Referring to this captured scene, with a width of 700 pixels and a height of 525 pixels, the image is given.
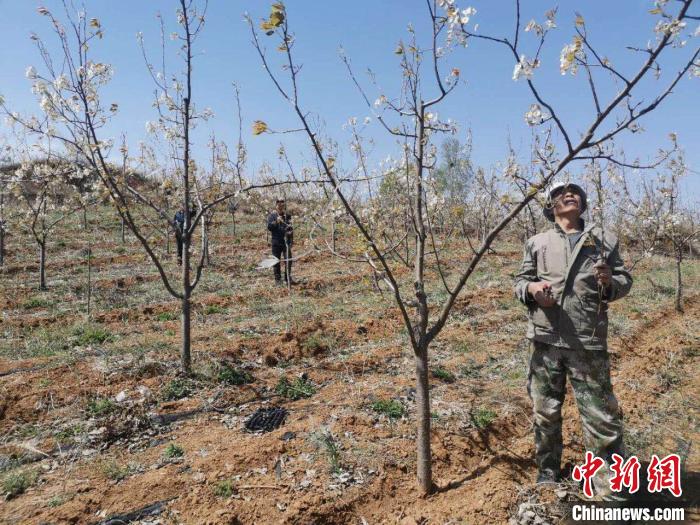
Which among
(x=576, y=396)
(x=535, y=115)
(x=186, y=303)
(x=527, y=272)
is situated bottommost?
(x=576, y=396)

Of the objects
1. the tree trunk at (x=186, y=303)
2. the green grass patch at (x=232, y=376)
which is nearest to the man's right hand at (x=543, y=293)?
the green grass patch at (x=232, y=376)

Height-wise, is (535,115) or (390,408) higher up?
(535,115)

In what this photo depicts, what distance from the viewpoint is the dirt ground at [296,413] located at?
3.12 metres

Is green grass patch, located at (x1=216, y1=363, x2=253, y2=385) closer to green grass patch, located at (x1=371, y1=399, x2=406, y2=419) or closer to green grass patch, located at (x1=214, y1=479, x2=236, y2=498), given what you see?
green grass patch, located at (x1=371, y1=399, x2=406, y2=419)

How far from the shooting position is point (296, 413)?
4.45 meters

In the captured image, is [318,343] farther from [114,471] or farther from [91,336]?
[91,336]

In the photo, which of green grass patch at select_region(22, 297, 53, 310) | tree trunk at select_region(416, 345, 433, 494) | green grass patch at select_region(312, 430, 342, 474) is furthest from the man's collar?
green grass patch at select_region(22, 297, 53, 310)

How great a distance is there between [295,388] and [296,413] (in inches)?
23.4

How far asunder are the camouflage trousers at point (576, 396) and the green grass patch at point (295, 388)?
8.60 feet

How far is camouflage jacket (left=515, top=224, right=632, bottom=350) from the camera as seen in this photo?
2707 millimetres

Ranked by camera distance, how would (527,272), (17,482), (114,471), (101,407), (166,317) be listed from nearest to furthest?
1. (527,272)
2. (17,482)
3. (114,471)
4. (101,407)
5. (166,317)

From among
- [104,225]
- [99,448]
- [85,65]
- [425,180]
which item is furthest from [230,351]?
Answer: [104,225]

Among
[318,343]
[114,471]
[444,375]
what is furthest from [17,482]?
[444,375]

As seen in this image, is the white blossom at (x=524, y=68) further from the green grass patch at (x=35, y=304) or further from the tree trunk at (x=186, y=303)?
the green grass patch at (x=35, y=304)
